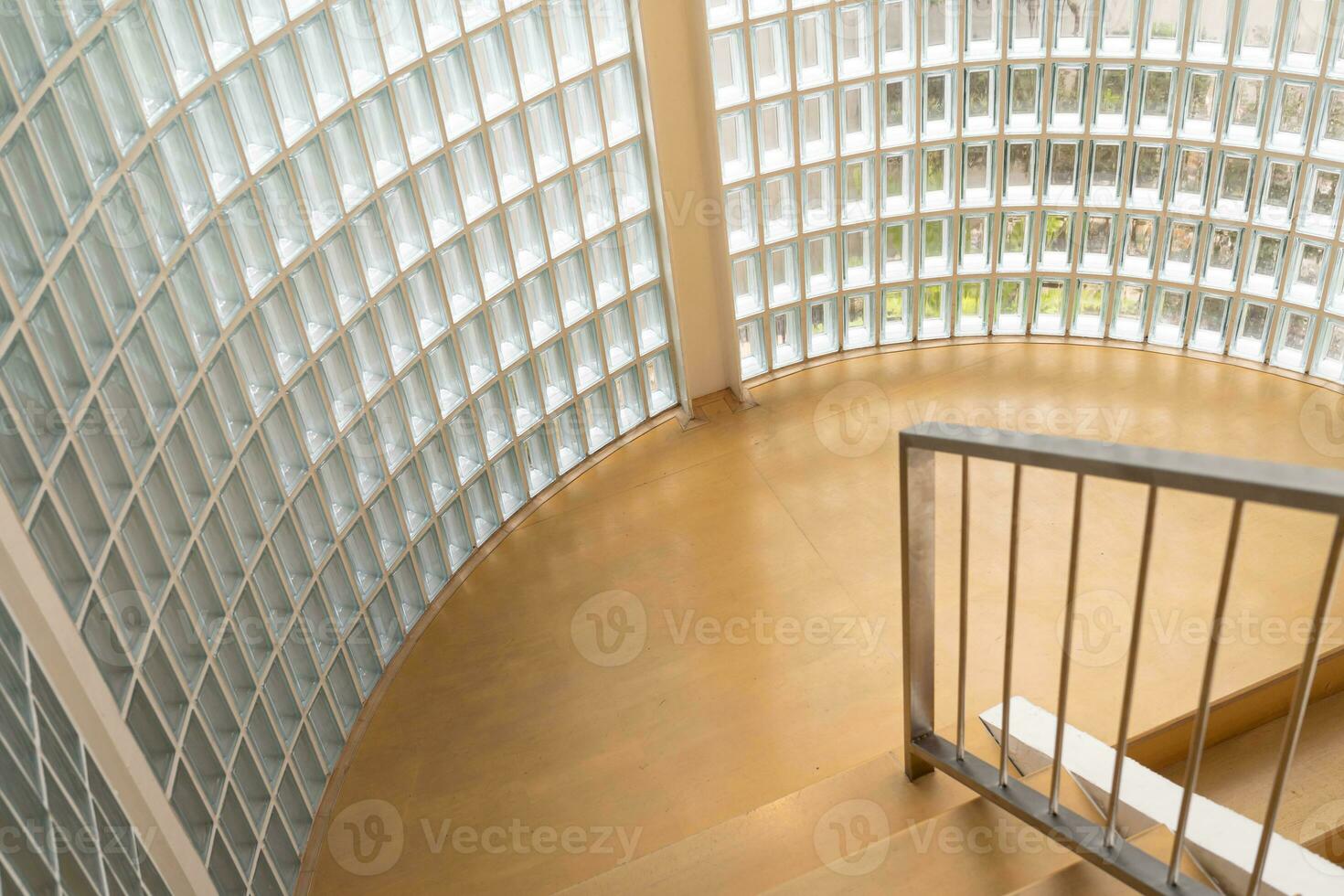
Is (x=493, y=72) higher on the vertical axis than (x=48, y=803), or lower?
higher

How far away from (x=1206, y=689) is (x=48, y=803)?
1984 millimetres

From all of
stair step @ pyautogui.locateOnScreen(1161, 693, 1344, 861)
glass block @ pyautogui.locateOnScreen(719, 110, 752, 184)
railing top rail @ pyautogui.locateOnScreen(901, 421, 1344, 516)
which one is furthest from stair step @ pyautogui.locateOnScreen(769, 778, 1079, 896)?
glass block @ pyautogui.locateOnScreen(719, 110, 752, 184)

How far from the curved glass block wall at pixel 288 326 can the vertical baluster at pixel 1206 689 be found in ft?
6.84

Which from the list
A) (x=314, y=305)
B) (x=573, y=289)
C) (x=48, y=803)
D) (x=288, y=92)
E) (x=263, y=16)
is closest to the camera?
(x=48, y=803)

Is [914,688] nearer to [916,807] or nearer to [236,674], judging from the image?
[916,807]

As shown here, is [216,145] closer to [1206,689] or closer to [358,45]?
[358,45]

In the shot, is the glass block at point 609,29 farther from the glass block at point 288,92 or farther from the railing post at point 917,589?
the railing post at point 917,589

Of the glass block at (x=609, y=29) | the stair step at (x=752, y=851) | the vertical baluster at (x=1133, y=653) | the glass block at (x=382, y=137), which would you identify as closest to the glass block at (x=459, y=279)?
the glass block at (x=382, y=137)

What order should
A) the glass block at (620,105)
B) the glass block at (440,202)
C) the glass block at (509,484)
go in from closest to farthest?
1. the glass block at (440,202)
2. the glass block at (620,105)
3. the glass block at (509,484)

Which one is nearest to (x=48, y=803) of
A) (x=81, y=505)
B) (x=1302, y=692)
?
(x=81, y=505)

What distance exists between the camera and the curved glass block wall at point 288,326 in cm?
251

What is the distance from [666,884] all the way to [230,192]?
2.03 meters

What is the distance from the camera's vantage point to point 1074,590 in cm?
198

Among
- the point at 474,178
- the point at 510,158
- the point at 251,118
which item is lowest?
the point at 251,118
